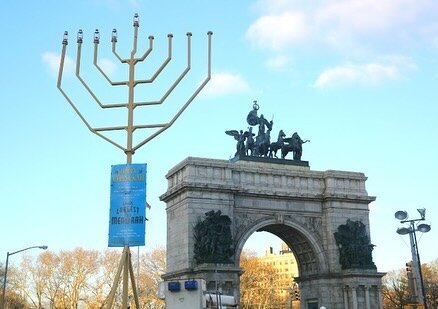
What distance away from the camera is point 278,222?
37.2 metres

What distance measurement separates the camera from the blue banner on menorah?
41.7 feet

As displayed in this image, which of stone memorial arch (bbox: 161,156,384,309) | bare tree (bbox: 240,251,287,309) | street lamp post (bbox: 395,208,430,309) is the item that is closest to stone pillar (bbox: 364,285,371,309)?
stone memorial arch (bbox: 161,156,384,309)

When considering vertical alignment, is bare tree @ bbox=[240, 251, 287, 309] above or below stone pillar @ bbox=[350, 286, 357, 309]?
above

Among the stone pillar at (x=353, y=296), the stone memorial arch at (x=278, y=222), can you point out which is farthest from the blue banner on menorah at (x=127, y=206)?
the stone pillar at (x=353, y=296)

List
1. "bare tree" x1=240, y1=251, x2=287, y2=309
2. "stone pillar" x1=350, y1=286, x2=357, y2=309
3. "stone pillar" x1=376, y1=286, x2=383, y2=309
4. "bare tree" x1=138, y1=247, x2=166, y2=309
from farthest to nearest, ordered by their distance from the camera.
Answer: "bare tree" x1=240, y1=251, x2=287, y2=309, "bare tree" x1=138, y1=247, x2=166, y2=309, "stone pillar" x1=376, y1=286, x2=383, y2=309, "stone pillar" x1=350, y1=286, x2=357, y2=309

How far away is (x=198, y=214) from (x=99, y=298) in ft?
102

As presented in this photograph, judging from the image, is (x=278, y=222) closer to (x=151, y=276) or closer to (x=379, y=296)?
(x=379, y=296)

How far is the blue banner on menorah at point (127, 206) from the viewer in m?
12.7

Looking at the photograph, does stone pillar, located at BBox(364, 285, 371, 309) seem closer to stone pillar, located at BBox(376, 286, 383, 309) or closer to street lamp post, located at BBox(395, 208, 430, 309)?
stone pillar, located at BBox(376, 286, 383, 309)

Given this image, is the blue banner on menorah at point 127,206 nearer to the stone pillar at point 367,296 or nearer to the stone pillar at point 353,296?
the stone pillar at point 353,296

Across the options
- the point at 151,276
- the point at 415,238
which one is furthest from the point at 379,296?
the point at 151,276

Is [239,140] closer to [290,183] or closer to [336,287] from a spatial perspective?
[290,183]

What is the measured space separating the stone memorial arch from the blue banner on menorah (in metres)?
20.3

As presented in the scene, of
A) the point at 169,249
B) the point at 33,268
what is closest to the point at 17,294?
the point at 33,268
